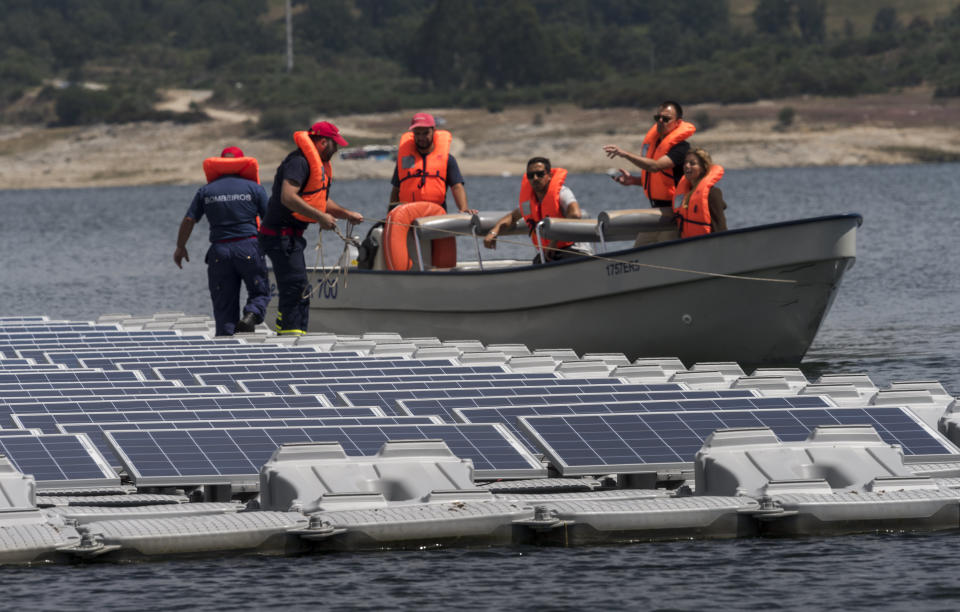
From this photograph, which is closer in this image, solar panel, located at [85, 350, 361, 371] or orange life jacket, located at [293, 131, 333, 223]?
solar panel, located at [85, 350, 361, 371]

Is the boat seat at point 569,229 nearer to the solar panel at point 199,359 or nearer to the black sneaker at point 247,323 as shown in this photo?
the black sneaker at point 247,323

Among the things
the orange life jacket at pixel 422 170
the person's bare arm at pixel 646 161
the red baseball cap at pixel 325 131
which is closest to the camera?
the red baseball cap at pixel 325 131

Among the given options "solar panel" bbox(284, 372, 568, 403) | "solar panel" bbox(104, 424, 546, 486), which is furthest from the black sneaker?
"solar panel" bbox(104, 424, 546, 486)

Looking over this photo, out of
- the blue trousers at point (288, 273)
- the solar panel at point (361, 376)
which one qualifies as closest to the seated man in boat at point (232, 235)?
the blue trousers at point (288, 273)

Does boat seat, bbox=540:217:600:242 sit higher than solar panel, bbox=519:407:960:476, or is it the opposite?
boat seat, bbox=540:217:600:242

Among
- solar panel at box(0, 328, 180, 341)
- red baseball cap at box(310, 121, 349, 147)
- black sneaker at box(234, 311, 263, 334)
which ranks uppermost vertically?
red baseball cap at box(310, 121, 349, 147)

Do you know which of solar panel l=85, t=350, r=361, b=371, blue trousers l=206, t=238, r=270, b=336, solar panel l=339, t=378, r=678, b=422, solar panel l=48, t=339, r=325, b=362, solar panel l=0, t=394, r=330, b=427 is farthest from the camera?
blue trousers l=206, t=238, r=270, b=336

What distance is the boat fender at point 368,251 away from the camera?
869 inches

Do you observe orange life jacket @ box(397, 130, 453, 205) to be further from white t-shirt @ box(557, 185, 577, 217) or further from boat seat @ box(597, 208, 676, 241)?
boat seat @ box(597, 208, 676, 241)

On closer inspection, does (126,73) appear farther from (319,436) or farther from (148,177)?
(319,436)

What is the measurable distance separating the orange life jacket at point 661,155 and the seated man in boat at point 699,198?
29cm

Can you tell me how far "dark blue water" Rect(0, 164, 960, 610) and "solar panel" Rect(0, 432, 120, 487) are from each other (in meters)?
0.77

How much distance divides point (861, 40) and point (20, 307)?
12168 centimetres

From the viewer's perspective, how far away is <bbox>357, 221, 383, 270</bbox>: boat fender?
869 inches
